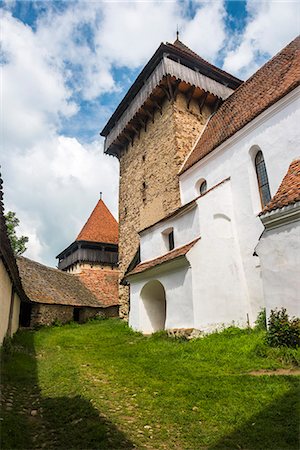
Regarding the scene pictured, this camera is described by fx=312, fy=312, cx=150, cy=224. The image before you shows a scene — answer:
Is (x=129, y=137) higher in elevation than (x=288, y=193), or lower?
higher

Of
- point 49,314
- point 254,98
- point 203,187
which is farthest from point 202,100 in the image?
point 49,314

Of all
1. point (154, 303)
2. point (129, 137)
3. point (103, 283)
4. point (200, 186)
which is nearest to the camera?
point (154, 303)

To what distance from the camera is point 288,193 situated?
24.6 ft

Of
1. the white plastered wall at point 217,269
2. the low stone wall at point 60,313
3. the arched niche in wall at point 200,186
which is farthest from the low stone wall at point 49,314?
the white plastered wall at point 217,269

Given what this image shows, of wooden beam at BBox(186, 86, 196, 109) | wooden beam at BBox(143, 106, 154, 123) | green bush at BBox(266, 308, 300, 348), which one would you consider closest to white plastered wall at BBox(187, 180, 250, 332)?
green bush at BBox(266, 308, 300, 348)

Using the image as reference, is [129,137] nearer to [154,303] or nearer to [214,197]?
[214,197]

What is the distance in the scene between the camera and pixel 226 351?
7434 mm

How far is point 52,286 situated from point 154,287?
Result: 11.3m

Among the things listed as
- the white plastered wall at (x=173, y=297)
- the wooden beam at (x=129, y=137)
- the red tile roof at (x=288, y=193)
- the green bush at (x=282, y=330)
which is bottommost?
the green bush at (x=282, y=330)

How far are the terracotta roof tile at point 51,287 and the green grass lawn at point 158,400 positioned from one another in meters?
11.1

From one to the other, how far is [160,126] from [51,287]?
1243cm

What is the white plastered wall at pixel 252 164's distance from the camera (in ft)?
31.3

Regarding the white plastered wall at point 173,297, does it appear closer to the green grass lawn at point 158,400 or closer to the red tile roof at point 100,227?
the green grass lawn at point 158,400

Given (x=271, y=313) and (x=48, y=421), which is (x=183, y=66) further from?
(x=48, y=421)
